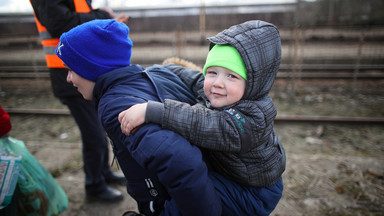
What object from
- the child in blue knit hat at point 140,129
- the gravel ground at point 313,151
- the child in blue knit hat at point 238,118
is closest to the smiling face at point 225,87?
the child in blue knit hat at point 238,118

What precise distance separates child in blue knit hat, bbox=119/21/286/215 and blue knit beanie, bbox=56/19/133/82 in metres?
0.40

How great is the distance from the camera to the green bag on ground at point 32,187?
2.14m

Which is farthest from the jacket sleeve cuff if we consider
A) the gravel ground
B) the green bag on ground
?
the gravel ground

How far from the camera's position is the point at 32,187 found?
2.19 meters

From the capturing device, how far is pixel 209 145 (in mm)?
1137

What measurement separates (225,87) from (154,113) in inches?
15.5

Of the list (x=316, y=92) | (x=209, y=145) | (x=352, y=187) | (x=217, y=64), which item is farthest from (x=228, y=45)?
(x=316, y=92)

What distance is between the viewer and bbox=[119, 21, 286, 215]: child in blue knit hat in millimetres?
1117

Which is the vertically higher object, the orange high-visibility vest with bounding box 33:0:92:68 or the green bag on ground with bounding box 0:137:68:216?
the orange high-visibility vest with bounding box 33:0:92:68

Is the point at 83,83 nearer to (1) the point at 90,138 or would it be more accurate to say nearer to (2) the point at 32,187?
(1) the point at 90,138

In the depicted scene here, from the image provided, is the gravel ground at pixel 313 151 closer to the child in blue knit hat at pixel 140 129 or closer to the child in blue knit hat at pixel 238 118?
the child in blue knit hat at pixel 238 118

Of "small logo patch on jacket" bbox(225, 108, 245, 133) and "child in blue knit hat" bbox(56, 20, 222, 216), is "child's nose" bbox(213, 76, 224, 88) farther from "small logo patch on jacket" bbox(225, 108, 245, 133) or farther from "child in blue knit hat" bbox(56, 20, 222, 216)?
"child in blue knit hat" bbox(56, 20, 222, 216)

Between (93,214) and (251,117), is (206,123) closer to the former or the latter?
(251,117)

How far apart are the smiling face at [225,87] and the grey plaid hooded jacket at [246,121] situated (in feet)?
0.11
